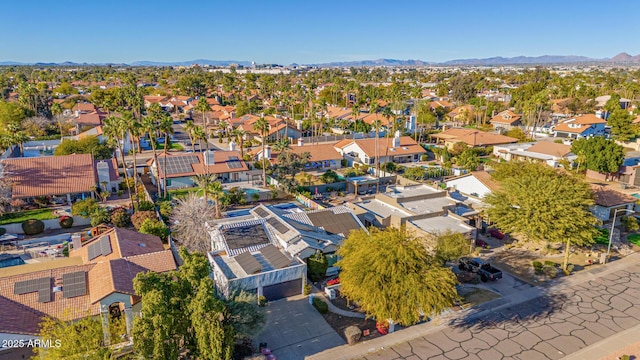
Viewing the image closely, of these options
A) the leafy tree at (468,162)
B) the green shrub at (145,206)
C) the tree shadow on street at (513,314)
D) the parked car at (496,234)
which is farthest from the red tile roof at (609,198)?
the green shrub at (145,206)

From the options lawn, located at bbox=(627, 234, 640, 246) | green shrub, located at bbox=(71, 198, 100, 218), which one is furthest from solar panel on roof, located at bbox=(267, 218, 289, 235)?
lawn, located at bbox=(627, 234, 640, 246)

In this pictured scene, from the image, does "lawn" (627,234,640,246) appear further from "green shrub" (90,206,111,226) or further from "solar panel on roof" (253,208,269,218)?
"green shrub" (90,206,111,226)

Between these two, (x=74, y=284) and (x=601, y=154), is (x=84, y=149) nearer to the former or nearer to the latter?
(x=74, y=284)

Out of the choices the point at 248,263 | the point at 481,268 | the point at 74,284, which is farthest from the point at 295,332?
the point at 481,268

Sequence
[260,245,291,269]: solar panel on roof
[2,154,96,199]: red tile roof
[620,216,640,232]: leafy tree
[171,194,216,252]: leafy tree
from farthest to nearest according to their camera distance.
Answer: [2,154,96,199]: red tile roof
[620,216,640,232]: leafy tree
[171,194,216,252]: leafy tree
[260,245,291,269]: solar panel on roof

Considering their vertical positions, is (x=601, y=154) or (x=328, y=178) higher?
(x=601, y=154)

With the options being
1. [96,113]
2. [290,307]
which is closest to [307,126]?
[96,113]

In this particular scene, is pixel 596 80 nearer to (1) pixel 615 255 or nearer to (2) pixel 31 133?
(1) pixel 615 255
